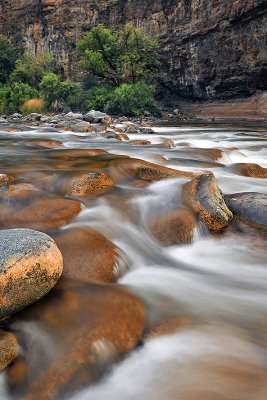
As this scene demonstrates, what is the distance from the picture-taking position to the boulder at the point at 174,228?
371cm

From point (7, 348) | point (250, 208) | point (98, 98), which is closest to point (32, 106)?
point (98, 98)

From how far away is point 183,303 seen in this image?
2734 mm

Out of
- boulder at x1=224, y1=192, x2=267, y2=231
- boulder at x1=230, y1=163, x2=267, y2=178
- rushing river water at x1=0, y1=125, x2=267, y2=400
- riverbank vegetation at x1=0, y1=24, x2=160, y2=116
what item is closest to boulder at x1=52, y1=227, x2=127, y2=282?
rushing river water at x1=0, y1=125, x2=267, y2=400

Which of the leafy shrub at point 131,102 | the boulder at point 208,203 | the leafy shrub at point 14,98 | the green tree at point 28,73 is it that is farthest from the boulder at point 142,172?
the green tree at point 28,73

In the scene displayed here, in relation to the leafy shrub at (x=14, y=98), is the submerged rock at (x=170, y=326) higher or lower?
lower

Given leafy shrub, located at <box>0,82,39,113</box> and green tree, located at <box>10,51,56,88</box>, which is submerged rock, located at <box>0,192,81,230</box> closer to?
leafy shrub, located at <box>0,82,39,113</box>

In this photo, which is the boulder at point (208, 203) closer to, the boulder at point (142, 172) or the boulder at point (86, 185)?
the boulder at point (142, 172)

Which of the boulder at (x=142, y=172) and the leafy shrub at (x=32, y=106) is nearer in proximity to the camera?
the boulder at (x=142, y=172)

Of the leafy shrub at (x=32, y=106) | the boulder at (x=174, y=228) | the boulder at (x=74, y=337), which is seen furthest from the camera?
the leafy shrub at (x=32, y=106)

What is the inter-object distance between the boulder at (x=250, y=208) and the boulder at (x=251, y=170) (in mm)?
1820

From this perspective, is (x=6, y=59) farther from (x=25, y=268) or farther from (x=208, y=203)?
(x=25, y=268)

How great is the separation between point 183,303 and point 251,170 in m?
4.27

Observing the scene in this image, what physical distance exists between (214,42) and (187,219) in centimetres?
2808

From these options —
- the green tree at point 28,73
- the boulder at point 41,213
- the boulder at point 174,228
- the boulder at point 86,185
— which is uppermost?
the green tree at point 28,73
